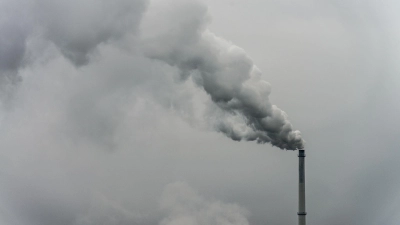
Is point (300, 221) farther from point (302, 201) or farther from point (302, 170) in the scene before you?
point (302, 170)

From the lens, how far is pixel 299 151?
52.9 m

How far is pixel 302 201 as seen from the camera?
52.3 m

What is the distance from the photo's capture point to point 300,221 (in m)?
52.5

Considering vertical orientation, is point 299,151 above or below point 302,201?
above

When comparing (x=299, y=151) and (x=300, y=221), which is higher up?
(x=299, y=151)

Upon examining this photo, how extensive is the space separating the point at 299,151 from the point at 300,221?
25.2 feet

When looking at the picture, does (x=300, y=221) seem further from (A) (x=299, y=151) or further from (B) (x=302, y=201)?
(A) (x=299, y=151)

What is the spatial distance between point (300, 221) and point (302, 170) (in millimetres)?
5641

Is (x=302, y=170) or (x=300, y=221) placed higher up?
(x=302, y=170)

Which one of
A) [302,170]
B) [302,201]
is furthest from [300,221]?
[302,170]

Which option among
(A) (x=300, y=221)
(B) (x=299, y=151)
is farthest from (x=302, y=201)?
(B) (x=299, y=151)

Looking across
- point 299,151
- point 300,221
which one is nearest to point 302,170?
point 299,151

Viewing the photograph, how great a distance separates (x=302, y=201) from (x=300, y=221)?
2.27 m

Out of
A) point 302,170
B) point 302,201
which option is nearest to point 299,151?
point 302,170
